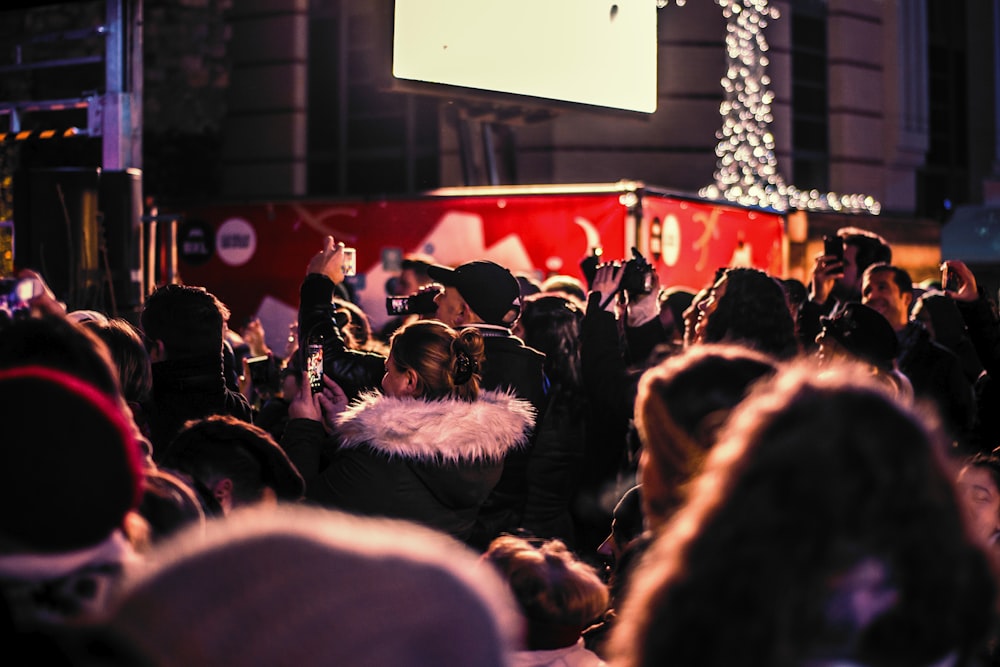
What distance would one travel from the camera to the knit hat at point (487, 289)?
504 cm

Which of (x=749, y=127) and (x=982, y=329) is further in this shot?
(x=749, y=127)

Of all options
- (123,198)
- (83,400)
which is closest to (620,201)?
(123,198)

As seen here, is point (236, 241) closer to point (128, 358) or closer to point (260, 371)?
point (260, 371)

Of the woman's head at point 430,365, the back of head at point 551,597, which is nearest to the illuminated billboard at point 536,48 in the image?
the woman's head at point 430,365

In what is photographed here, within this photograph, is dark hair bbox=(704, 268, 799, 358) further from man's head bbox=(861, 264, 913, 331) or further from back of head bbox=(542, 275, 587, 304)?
back of head bbox=(542, 275, 587, 304)

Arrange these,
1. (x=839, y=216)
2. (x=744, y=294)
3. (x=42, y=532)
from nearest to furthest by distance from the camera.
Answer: (x=42, y=532)
(x=744, y=294)
(x=839, y=216)

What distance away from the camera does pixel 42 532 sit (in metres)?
1.64

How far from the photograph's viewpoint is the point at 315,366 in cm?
460

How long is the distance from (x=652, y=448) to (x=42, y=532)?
118 centimetres

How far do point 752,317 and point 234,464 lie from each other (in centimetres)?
186

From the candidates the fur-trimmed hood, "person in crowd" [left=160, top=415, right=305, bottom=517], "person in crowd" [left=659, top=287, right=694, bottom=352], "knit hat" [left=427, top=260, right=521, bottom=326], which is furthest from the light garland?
"person in crowd" [left=160, top=415, right=305, bottom=517]

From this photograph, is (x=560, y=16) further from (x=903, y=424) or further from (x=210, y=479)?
(x=903, y=424)

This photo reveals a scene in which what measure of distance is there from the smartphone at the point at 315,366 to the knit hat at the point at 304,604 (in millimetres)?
3322

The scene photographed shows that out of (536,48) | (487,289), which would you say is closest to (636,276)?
(487,289)
